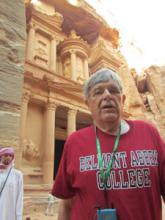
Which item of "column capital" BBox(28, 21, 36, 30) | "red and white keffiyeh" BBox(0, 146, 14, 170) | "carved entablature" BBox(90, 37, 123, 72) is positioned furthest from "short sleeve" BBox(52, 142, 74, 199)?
"carved entablature" BBox(90, 37, 123, 72)

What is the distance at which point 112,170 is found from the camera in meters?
1.30

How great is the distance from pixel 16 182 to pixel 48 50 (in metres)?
17.0

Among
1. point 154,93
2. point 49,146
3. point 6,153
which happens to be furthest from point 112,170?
point 154,93

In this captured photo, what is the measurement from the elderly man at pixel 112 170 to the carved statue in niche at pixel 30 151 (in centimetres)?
1180

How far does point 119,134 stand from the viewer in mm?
1441

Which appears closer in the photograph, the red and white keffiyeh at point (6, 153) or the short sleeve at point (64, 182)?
the short sleeve at point (64, 182)

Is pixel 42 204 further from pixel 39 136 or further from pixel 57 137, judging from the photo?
pixel 57 137

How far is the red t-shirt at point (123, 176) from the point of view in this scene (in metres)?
1.24

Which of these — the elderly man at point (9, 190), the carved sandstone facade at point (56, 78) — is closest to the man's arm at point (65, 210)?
the elderly man at point (9, 190)

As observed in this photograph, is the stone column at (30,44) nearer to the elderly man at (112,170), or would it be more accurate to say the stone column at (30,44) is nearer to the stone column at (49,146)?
the stone column at (49,146)

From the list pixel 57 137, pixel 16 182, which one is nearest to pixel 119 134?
pixel 16 182

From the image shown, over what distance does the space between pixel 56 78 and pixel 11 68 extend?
524 inches

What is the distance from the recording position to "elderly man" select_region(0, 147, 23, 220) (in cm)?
308

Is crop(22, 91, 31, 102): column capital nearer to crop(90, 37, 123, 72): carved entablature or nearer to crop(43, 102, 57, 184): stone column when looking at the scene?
crop(43, 102, 57, 184): stone column
